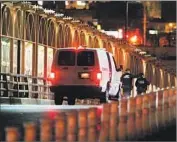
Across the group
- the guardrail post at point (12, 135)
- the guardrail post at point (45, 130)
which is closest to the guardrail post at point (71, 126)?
the guardrail post at point (45, 130)

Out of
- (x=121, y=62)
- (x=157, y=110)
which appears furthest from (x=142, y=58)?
(x=157, y=110)

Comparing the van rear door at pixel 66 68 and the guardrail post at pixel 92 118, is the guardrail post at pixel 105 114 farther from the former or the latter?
the van rear door at pixel 66 68

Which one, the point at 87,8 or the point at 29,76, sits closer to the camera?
the point at 29,76

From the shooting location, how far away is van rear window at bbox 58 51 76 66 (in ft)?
91.2

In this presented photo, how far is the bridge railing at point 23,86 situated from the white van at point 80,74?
352 centimetres

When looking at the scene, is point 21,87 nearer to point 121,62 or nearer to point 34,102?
point 34,102

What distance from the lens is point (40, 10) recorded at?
117ft

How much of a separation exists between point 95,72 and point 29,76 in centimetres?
790

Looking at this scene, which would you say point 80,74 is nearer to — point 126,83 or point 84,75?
point 84,75

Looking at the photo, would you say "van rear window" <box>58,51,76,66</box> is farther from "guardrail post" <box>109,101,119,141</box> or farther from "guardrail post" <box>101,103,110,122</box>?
"guardrail post" <box>101,103,110,122</box>

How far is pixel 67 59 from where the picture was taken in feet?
91.4

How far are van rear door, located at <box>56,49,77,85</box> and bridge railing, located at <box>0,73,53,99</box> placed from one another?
3.53 m

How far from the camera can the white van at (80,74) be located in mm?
27344

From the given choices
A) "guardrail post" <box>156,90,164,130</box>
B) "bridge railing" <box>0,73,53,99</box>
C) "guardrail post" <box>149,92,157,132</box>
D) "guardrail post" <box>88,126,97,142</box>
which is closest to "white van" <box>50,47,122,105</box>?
"bridge railing" <box>0,73,53,99</box>
